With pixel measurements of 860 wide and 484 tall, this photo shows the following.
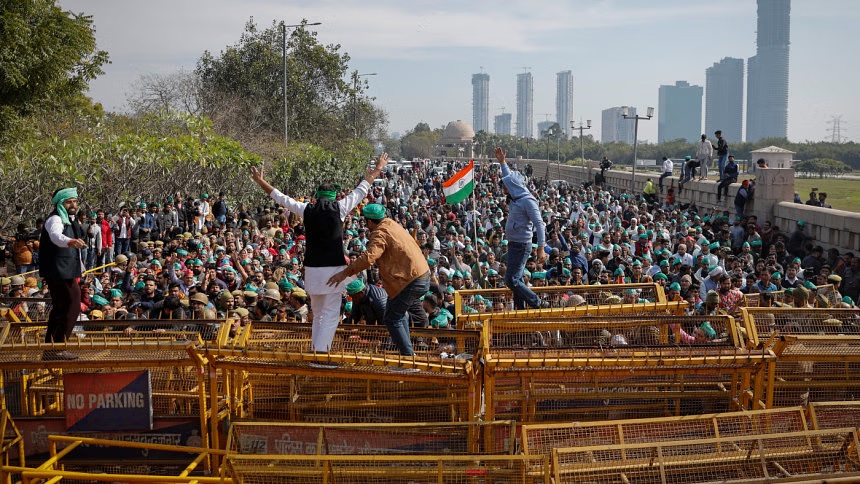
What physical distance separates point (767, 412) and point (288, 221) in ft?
71.5

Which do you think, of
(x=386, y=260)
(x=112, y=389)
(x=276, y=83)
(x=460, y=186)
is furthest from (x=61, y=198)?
(x=276, y=83)

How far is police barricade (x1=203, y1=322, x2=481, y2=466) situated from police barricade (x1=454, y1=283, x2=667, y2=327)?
164 centimetres

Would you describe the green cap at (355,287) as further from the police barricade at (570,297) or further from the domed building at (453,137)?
the domed building at (453,137)

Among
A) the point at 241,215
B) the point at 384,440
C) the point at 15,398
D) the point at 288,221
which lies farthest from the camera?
the point at 241,215

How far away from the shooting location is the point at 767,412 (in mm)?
5973

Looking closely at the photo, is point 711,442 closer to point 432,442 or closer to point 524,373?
point 524,373

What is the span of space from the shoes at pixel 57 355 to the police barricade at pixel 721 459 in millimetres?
3729

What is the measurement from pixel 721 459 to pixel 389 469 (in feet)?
7.00

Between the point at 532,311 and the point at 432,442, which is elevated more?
the point at 532,311

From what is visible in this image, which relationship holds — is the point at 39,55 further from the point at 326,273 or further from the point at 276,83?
the point at 276,83

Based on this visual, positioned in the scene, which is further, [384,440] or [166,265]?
[166,265]

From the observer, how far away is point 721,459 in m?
5.81

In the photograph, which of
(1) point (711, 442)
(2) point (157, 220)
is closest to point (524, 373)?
(1) point (711, 442)

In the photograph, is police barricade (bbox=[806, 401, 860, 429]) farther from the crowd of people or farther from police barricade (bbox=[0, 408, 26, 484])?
police barricade (bbox=[0, 408, 26, 484])
